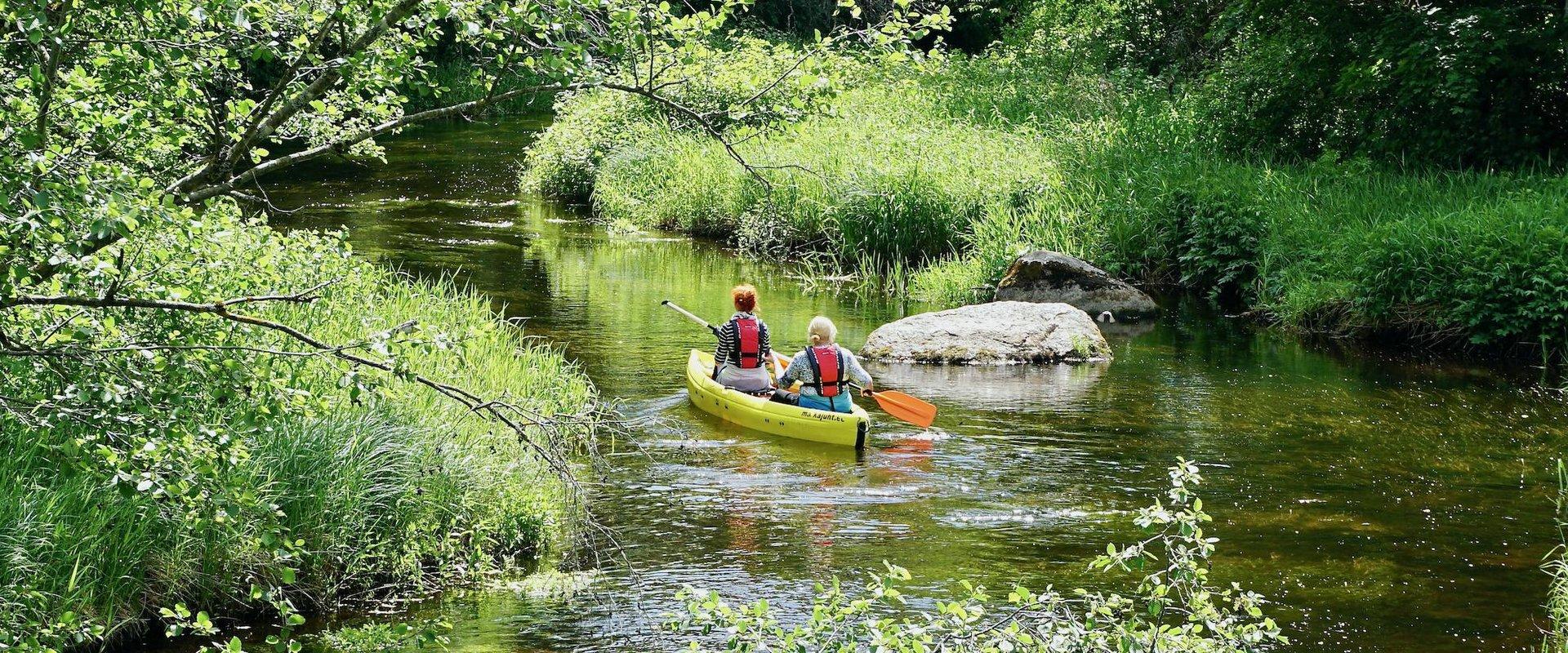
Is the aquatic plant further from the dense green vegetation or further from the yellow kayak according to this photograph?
the dense green vegetation

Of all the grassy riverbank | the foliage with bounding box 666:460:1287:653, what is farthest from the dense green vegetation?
the foliage with bounding box 666:460:1287:653

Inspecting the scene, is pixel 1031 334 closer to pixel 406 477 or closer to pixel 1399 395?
pixel 1399 395

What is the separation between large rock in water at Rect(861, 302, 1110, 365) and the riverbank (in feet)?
7.16

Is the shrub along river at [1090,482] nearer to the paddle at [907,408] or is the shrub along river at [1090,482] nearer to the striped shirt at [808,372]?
the paddle at [907,408]

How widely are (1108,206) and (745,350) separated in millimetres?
7500

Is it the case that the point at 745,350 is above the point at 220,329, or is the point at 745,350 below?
below

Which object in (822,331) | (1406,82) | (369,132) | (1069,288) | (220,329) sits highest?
(1406,82)

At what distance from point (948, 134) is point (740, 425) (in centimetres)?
1060

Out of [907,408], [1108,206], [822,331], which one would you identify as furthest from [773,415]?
[1108,206]

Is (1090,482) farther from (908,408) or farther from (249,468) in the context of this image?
(249,468)

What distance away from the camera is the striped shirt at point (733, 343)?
1084cm

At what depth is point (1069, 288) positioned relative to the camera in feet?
50.0

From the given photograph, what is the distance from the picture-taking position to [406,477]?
6.81 meters

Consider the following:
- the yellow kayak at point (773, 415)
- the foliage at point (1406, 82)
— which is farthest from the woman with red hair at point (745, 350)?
the foliage at point (1406, 82)
